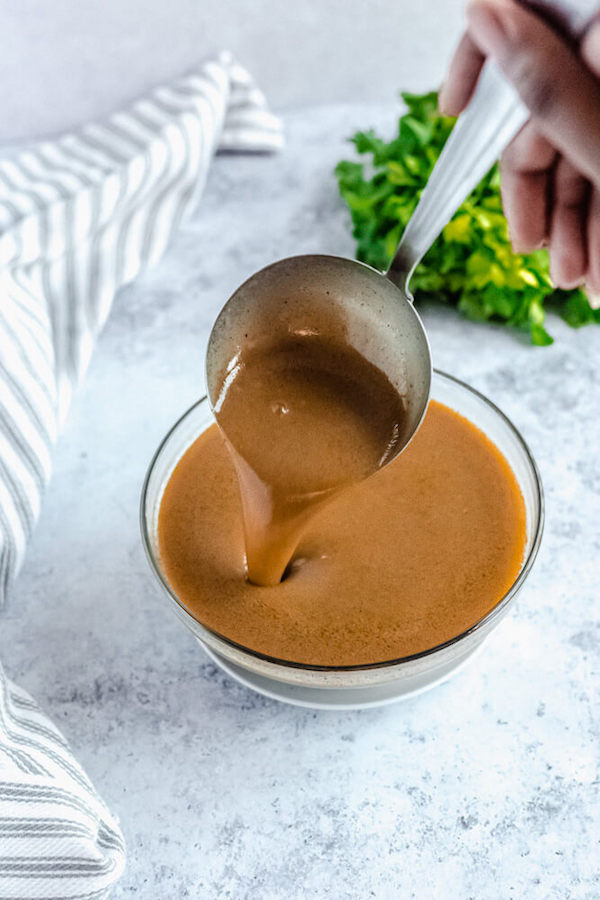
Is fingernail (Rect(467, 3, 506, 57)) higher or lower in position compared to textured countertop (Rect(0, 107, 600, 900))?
higher

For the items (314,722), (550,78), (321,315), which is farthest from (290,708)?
(550,78)

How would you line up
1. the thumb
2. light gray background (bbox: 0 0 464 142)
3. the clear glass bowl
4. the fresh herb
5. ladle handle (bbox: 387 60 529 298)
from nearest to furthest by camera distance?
the thumb
ladle handle (bbox: 387 60 529 298)
the clear glass bowl
the fresh herb
light gray background (bbox: 0 0 464 142)

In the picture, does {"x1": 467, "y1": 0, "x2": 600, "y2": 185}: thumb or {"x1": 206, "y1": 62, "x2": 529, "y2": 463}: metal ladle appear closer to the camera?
{"x1": 467, "y1": 0, "x2": 600, "y2": 185}: thumb

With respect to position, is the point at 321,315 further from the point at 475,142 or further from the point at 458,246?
the point at 458,246

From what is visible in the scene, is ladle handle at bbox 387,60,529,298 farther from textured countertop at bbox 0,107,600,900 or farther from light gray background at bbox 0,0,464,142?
light gray background at bbox 0,0,464,142

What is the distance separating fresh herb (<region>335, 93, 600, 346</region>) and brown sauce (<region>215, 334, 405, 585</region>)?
0.67m

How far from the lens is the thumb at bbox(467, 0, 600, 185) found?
0.99m

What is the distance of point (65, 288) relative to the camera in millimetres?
2049

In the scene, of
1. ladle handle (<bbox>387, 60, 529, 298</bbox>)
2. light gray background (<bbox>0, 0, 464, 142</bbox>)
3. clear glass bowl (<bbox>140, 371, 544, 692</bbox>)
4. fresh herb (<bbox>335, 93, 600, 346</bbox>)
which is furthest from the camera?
light gray background (<bbox>0, 0, 464, 142</bbox>)

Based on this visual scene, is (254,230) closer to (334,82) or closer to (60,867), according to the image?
(334,82)

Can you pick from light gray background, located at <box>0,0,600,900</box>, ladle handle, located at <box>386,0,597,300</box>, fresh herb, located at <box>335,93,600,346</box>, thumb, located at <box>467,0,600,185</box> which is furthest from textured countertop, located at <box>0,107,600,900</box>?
thumb, located at <box>467,0,600,185</box>

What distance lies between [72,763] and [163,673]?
244mm

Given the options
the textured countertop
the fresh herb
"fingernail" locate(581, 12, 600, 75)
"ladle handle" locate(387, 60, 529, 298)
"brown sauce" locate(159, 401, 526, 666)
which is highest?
"fingernail" locate(581, 12, 600, 75)

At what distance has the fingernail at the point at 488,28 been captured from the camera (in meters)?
1.03
